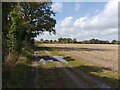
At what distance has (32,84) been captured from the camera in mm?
14031

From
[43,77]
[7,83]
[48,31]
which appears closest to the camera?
[7,83]

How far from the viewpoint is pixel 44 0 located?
55.8 meters

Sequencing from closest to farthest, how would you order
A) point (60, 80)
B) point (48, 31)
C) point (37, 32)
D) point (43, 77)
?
1. point (60, 80)
2. point (43, 77)
3. point (37, 32)
4. point (48, 31)

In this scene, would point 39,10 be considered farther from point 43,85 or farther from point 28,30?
point 43,85

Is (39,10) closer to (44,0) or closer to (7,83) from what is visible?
(44,0)

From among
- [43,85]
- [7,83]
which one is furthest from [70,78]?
[7,83]

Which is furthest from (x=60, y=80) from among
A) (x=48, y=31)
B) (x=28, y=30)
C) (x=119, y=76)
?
(x=48, y=31)

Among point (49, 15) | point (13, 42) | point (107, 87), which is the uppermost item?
point (49, 15)

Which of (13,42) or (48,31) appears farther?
(48,31)

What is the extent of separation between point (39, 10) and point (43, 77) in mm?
40056

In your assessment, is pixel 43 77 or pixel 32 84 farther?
pixel 43 77

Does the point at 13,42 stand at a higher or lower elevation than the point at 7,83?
higher

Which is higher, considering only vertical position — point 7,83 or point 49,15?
point 49,15

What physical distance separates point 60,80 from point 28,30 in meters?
32.6
